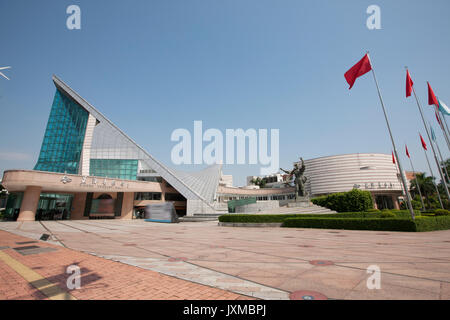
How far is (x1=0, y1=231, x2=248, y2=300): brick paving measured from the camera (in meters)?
3.33

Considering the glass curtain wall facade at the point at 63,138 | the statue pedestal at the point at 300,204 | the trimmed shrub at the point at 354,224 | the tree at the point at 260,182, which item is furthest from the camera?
the tree at the point at 260,182

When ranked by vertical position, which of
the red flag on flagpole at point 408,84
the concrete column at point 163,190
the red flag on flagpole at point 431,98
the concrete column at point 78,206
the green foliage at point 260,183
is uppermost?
the red flag on flagpole at point 408,84

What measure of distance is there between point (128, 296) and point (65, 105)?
2352 inches

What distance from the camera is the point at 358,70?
14.5 m

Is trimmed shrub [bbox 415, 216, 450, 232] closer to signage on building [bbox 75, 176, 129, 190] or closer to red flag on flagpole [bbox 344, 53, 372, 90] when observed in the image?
red flag on flagpole [bbox 344, 53, 372, 90]

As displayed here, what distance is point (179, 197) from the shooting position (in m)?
43.0

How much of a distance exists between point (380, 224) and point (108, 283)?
15.4m

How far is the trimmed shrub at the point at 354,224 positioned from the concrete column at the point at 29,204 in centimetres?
2818

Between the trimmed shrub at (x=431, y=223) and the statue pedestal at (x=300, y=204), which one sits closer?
the trimmed shrub at (x=431, y=223)

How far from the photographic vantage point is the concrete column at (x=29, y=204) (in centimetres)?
2233

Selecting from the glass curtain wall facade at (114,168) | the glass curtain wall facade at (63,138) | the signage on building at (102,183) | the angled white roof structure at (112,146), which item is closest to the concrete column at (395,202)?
the angled white roof structure at (112,146)

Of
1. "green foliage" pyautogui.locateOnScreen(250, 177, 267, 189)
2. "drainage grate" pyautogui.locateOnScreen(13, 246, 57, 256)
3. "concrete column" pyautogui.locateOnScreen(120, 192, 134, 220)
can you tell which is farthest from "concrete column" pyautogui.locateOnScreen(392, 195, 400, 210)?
"drainage grate" pyautogui.locateOnScreen(13, 246, 57, 256)

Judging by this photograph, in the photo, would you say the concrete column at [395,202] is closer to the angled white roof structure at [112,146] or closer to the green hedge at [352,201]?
the green hedge at [352,201]
